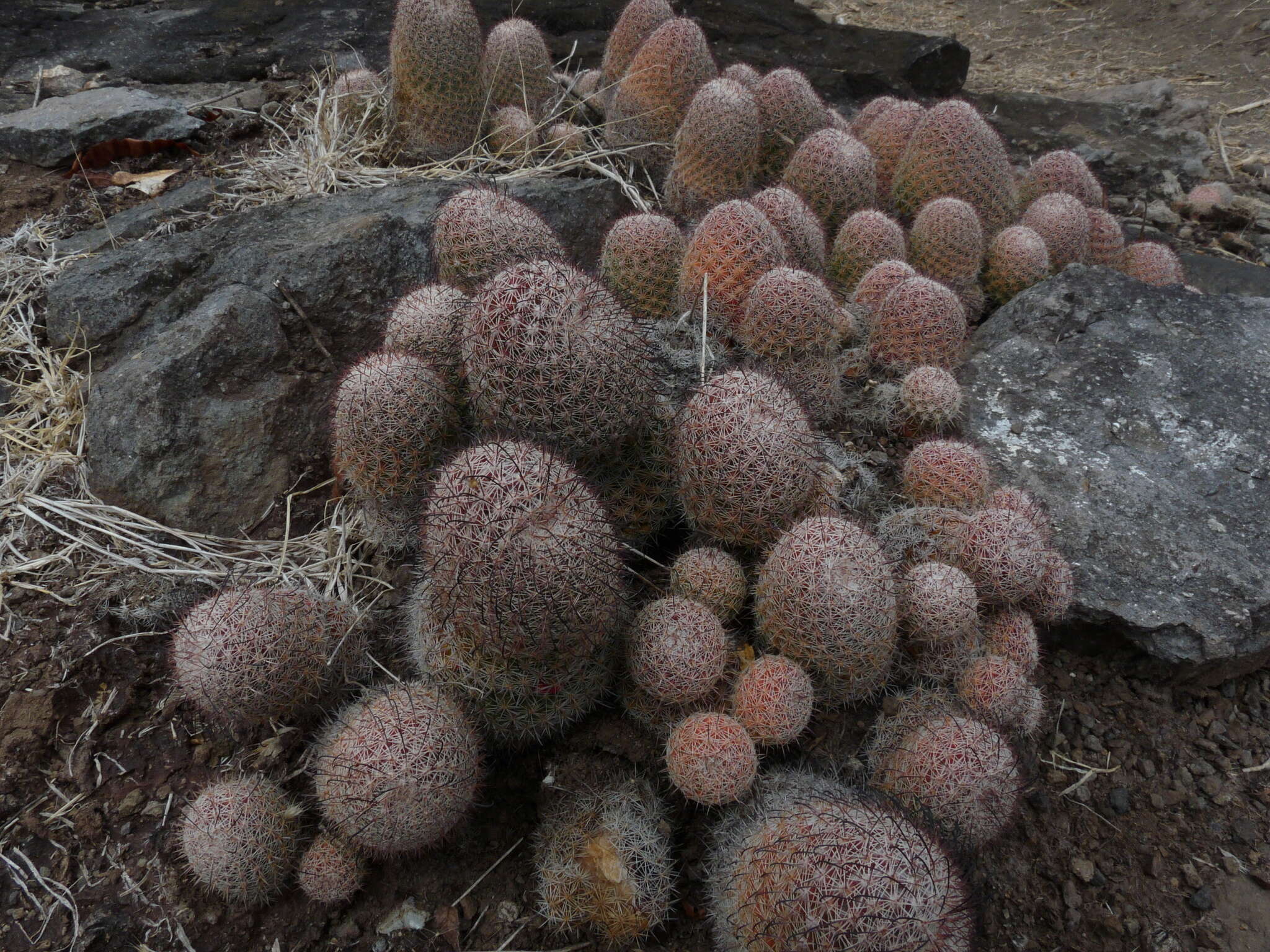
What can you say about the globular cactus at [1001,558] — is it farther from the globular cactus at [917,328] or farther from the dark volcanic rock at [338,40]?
the dark volcanic rock at [338,40]

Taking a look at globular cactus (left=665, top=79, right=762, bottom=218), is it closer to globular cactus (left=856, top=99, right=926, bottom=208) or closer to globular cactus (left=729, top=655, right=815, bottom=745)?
globular cactus (left=856, top=99, right=926, bottom=208)

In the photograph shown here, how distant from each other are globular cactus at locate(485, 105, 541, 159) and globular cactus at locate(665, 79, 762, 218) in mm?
848

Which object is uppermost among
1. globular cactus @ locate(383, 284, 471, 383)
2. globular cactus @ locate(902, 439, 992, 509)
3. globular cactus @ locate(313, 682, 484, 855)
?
globular cactus @ locate(383, 284, 471, 383)

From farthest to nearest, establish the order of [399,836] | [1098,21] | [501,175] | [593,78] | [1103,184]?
1. [1098,21]
2. [1103,184]
3. [593,78]
4. [501,175]
5. [399,836]

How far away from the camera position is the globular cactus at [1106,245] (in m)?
4.49

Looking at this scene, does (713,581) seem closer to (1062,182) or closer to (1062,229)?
(1062,229)

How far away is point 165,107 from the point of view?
4.66m

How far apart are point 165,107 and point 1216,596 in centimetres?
572

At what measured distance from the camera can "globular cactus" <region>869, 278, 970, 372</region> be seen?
3326 mm

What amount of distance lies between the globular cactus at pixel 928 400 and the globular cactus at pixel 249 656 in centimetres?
230

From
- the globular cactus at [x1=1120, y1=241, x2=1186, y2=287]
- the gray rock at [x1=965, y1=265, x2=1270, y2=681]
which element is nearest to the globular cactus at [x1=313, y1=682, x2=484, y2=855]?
the gray rock at [x1=965, y1=265, x2=1270, y2=681]

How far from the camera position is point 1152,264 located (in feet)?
14.4

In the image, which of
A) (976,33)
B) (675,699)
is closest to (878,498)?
(675,699)

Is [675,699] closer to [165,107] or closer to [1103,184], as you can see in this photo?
[165,107]
